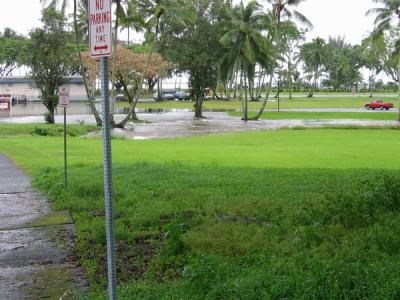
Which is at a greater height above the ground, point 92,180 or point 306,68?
point 306,68

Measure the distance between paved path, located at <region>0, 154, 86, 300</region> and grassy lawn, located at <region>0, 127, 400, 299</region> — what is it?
0.23m

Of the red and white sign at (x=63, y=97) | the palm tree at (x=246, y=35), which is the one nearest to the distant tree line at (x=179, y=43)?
the palm tree at (x=246, y=35)

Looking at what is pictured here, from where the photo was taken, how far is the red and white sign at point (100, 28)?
371cm

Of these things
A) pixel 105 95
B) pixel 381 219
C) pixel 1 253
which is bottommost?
pixel 1 253

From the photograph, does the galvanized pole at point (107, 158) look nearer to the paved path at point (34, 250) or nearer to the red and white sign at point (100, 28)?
the red and white sign at point (100, 28)

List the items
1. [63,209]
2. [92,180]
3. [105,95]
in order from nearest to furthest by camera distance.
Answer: [105,95], [63,209], [92,180]

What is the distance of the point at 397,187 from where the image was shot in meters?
8.30

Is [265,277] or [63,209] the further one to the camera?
[63,209]

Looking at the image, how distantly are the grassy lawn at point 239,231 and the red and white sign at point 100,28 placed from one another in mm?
2149

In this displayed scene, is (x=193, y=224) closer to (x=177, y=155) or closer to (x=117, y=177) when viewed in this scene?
(x=117, y=177)

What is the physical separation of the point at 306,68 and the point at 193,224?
424ft

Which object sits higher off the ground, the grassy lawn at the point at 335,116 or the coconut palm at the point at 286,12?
the coconut palm at the point at 286,12

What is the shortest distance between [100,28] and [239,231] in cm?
385

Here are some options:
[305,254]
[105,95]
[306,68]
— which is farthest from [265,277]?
[306,68]
